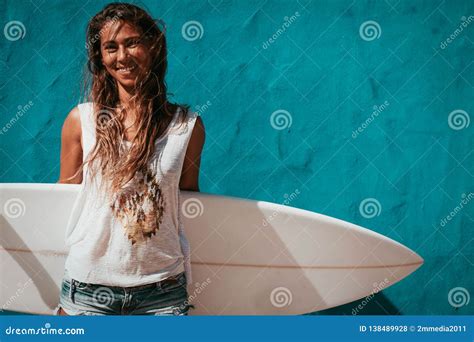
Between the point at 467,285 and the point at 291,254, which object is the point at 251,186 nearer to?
the point at 291,254

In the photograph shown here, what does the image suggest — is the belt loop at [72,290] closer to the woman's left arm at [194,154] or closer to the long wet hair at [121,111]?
the long wet hair at [121,111]

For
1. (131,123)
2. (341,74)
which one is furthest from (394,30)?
(131,123)

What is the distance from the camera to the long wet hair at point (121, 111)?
1.24 m

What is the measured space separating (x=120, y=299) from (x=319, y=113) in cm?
118

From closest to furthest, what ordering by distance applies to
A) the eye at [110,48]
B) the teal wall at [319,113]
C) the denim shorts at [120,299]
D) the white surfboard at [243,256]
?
1. the denim shorts at [120,299]
2. the eye at [110,48]
3. the white surfboard at [243,256]
4. the teal wall at [319,113]

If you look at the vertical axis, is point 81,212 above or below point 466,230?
below

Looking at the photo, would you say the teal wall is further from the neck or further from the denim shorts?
the denim shorts

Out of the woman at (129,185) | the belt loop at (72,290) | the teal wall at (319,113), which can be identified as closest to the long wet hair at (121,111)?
the woman at (129,185)

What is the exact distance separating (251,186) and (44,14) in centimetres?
97

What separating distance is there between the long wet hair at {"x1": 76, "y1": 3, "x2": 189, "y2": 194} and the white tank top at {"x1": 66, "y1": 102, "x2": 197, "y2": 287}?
0.07 ft

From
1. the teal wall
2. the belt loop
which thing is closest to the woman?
the belt loop

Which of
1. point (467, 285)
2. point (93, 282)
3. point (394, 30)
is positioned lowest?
point (93, 282)

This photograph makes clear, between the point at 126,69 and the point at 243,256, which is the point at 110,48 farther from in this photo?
the point at 243,256

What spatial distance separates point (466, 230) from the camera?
210cm
